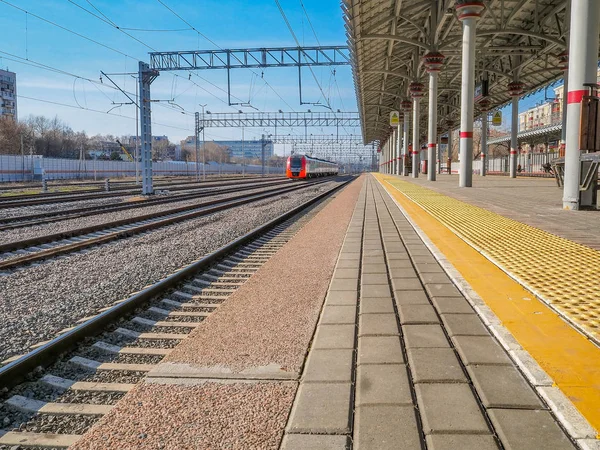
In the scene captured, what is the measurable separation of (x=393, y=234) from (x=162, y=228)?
534 centimetres

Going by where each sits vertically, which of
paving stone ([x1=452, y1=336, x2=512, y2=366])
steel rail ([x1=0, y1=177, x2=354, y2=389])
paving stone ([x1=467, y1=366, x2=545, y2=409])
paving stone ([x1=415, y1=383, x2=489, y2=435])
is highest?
paving stone ([x1=452, y1=336, x2=512, y2=366])

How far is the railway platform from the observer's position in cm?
204

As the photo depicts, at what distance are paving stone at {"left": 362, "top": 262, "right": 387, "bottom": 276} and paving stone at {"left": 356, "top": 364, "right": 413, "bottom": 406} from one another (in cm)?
257

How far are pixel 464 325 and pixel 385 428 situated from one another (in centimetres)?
142

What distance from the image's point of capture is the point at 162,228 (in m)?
10.8

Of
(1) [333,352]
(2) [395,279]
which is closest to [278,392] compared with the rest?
(1) [333,352]

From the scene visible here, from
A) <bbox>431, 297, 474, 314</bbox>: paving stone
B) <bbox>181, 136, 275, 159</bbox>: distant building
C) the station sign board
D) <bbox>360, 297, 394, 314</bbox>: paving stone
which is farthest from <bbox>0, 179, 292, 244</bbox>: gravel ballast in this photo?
<bbox>181, 136, 275, 159</bbox>: distant building

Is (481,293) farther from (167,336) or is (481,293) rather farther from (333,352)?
(167,336)

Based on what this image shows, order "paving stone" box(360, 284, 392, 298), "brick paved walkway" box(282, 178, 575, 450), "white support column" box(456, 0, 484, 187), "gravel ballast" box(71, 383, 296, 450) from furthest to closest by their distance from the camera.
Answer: "white support column" box(456, 0, 484, 187), "paving stone" box(360, 284, 392, 298), "gravel ballast" box(71, 383, 296, 450), "brick paved walkway" box(282, 178, 575, 450)

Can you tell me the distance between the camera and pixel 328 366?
2.73 meters

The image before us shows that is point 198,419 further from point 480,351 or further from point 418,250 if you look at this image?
point 418,250

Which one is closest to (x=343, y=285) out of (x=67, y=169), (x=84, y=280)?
(x=84, y=280)

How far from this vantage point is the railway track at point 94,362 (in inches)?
96.7

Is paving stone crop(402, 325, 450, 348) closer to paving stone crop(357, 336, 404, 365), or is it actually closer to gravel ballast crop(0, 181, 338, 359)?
paving stone crop(357, 336, 404, 365)
